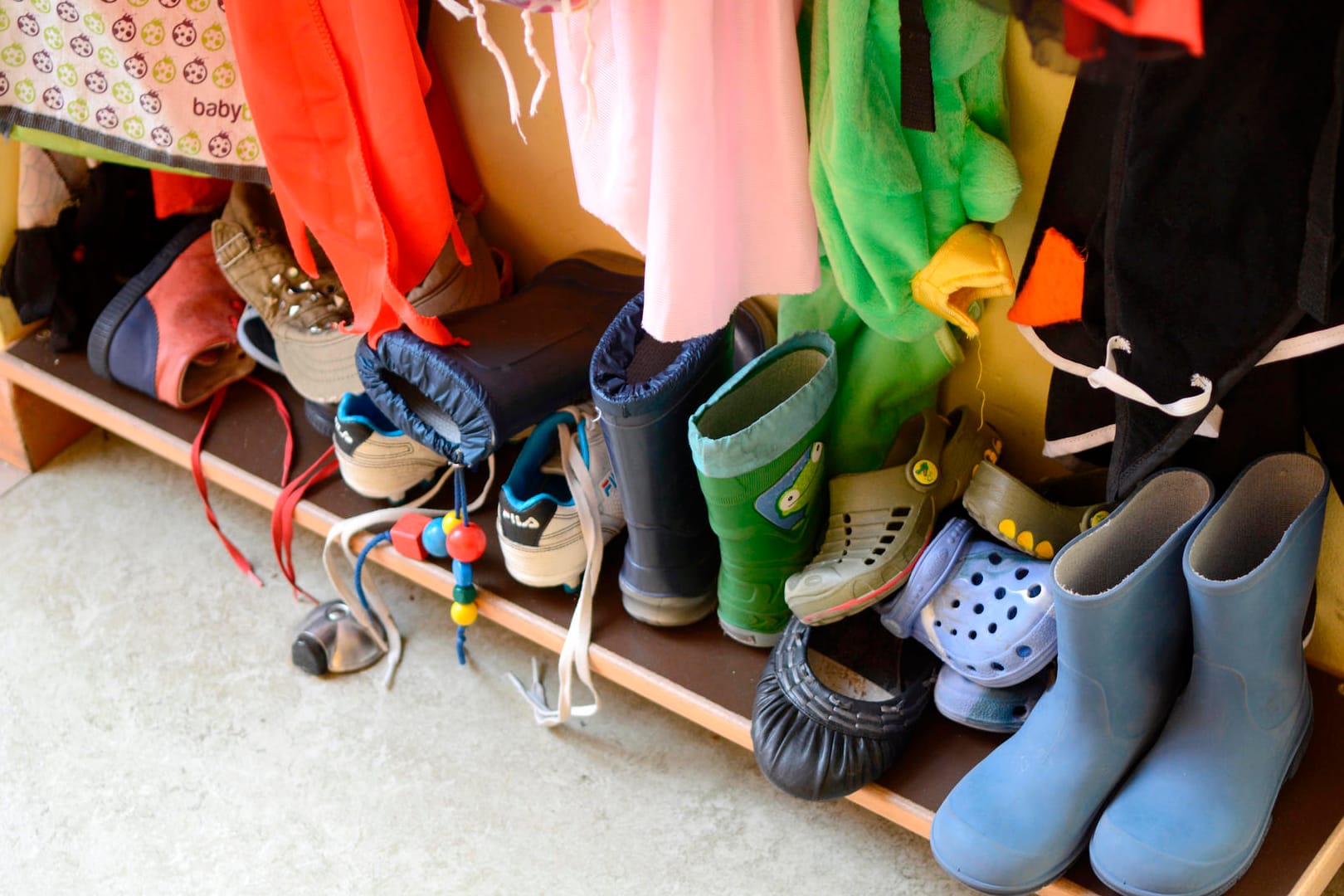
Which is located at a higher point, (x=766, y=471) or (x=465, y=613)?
(x=766, y=471)

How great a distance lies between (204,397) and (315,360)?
21cm

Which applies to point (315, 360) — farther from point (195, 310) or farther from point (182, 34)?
point (182, 34)

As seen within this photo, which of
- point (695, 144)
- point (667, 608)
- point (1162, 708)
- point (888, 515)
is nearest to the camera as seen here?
point (695, 144)

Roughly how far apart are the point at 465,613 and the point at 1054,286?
70 cm

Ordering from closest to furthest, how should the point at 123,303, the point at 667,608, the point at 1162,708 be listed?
the point at 1162,708
the point at 667,608
the point at 123,303

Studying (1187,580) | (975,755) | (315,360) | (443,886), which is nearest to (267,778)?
(443,886)

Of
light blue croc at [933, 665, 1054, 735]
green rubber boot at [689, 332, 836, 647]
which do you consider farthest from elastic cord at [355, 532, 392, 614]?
light blue croc at [933, 665, 1054, 735]

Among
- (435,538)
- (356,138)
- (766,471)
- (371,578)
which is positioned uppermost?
(356,138)

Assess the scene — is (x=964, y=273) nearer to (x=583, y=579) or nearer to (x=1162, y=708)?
(x=1162, y=708)

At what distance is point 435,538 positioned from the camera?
1286 millimetres

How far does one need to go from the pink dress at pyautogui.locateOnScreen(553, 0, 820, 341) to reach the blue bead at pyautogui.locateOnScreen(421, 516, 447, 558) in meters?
0.46

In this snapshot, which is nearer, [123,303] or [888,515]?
[888,515]

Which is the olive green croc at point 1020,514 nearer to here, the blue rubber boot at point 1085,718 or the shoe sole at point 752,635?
the blue rubber boot at point 1085,718

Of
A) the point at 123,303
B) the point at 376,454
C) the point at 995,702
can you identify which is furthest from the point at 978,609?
the point at 123,303
